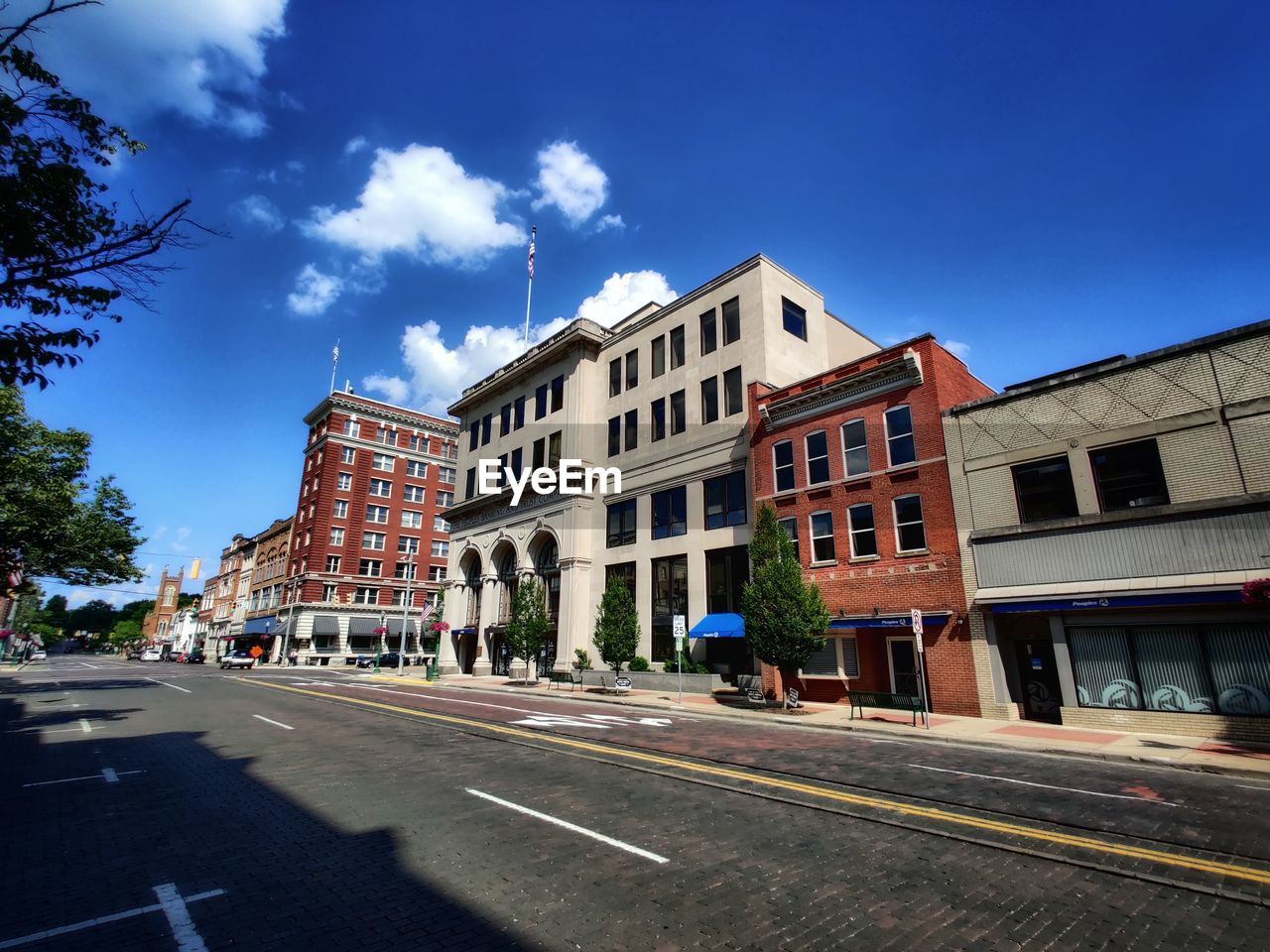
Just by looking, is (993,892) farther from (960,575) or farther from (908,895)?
(960,575)

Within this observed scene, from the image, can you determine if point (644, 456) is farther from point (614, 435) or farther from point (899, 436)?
point (899, 436)

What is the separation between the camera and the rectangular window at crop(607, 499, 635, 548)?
115ft

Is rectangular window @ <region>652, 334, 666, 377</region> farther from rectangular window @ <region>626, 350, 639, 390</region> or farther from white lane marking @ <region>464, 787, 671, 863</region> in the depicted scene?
white lane marking @ <region>464, 787, 671, 863</region>

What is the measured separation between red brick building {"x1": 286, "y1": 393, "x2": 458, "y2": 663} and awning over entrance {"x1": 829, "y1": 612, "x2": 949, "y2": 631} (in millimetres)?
45730

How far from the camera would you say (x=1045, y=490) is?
A: 18.7m

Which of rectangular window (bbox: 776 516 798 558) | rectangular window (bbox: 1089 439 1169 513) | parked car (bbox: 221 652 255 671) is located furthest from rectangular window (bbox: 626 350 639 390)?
parked car (bbox: 221 652 255 671)

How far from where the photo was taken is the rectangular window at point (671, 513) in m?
31.9

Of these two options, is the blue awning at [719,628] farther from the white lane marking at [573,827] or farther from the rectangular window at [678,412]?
the white lane marking at [573,827]

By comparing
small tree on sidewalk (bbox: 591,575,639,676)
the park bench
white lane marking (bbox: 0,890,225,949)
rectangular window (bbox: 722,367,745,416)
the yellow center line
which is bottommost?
the yellow center line

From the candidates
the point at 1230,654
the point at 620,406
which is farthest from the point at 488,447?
the point at 1230,654

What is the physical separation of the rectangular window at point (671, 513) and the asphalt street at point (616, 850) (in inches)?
763

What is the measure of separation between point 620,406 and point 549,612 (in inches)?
530

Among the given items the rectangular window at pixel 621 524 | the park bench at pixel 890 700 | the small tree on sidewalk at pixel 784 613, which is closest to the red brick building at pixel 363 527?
the rectangular window at pixel 621 524

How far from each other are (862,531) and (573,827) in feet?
59.7
